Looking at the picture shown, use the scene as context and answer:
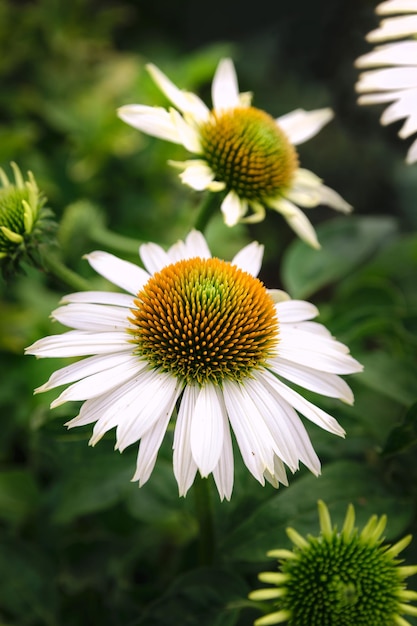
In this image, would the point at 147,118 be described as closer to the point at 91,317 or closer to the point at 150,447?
the point at 91,317

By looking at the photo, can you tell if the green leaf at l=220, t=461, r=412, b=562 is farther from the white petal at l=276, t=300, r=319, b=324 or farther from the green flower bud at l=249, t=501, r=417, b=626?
the white petal at l=276, t=300, r=319, b=324

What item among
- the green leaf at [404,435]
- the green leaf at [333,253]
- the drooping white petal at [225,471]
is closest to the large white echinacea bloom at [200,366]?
the drooping white petal at [225,471]

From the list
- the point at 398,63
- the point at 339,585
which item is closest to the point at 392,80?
the point at 398,63

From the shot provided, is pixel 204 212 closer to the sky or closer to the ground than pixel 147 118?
closer to the ground

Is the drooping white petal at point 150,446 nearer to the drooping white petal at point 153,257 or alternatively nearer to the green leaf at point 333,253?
the drooping white petal at point 153,257

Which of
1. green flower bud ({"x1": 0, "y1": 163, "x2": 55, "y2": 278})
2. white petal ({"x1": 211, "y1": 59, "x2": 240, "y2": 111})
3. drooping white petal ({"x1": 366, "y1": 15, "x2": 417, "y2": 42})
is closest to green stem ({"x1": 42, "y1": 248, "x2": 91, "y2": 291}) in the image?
green flower bud ({"x1": 0, "y1": 163, "x2": 55, "y2": 278})

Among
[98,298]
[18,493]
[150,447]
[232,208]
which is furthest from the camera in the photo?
[18,493]

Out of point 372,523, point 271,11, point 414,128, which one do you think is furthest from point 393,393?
point 271,11

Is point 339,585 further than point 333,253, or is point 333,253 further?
point 333,253
